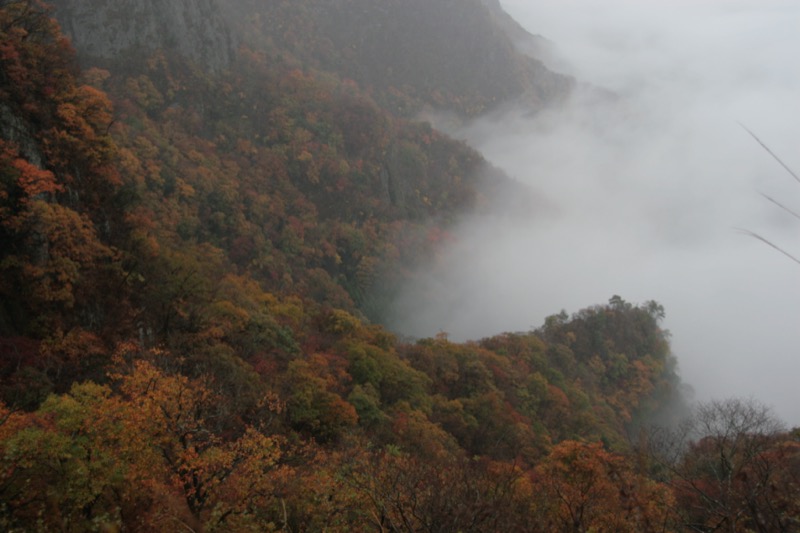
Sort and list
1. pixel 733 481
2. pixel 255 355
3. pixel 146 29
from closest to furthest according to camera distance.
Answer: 1. pixel 733 481
2. pixel 255 355
3. pixel 146 29

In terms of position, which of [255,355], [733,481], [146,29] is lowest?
[255,355]

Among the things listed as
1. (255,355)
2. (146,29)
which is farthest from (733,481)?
(146,29)

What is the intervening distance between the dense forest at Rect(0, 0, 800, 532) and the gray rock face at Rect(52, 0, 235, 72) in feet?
1.39

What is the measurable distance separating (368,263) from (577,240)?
127905 millimetres

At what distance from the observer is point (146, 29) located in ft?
299

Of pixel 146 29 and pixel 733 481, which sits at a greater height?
pixel 146 29

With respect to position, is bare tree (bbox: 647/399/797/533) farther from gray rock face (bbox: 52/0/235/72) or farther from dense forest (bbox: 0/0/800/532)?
gray rock face (bbox: 52/0/235/72)

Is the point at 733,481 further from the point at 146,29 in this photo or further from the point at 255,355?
the point at 146,29

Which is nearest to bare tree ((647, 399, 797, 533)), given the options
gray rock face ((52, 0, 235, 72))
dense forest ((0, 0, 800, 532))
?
dense forest ((0, 0, 800, 532))

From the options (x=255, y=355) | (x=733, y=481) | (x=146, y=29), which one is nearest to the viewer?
(x=733, y=481)

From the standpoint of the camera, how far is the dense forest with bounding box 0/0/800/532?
43.6 ft

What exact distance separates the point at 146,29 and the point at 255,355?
85.6 meters

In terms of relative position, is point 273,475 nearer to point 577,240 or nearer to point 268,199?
point 268,199

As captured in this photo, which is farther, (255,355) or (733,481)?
(255,355)
